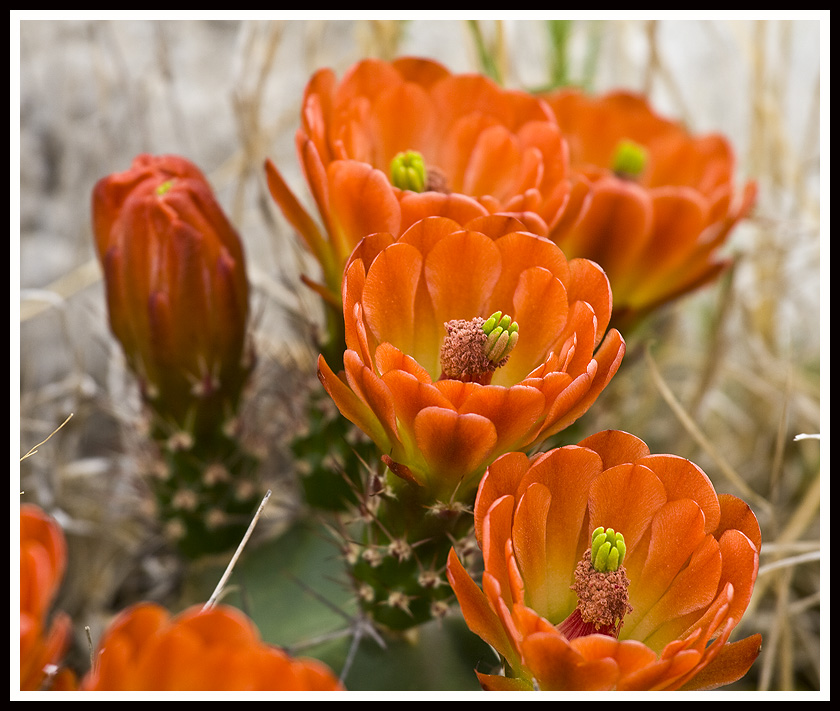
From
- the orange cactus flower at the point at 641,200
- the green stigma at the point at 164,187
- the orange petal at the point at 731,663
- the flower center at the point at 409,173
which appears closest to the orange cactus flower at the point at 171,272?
the green stigma at the point at 164,187

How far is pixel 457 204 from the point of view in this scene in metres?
0.58

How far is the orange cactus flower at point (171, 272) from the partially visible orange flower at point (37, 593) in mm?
199

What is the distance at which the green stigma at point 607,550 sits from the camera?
0.50 m

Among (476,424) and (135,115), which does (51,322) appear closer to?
(135,115)

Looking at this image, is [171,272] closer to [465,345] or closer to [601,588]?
[465,345]

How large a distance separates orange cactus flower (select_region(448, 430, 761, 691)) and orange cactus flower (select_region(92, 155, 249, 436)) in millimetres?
302

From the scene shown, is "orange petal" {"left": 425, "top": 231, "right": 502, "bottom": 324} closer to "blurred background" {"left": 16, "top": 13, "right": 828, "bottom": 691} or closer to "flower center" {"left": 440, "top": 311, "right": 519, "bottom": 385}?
"flower center" {"left": 440, "top": 311, "right": 519, "bottom": 385}

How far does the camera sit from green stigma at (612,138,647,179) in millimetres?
785

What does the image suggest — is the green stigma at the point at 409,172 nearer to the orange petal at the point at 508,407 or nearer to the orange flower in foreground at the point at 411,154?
the orange flower in foreground at the point at 411,154

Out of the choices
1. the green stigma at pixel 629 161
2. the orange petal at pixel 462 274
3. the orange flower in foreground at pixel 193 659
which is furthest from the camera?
the green stigma at pixel 629 161

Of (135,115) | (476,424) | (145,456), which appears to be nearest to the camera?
(476,424)

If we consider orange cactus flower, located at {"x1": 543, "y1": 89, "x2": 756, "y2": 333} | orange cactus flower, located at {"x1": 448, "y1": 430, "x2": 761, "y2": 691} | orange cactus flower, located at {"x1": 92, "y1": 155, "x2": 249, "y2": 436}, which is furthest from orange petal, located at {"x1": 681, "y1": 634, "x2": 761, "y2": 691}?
orange cactus flower, located at {"x1": 92, "y1": 155, "x2": 249, "y2": 436}
